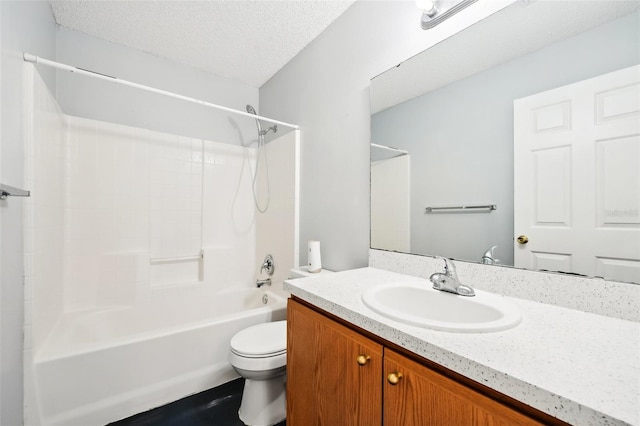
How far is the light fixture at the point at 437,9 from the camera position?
3.42ft

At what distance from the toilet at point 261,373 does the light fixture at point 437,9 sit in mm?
1706

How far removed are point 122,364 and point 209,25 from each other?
83.9 inches

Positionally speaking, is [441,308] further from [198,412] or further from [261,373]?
[198,412]

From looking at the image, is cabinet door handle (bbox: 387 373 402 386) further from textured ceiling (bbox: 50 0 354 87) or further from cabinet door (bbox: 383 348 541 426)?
textured ceiling (bbox: 50 0 354 87)

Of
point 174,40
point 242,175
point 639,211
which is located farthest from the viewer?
point 242,175

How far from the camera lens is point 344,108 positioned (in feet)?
5.31

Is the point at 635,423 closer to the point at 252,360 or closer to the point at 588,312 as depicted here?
the point at 588,312

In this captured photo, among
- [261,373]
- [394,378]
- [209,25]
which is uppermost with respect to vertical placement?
[209,25]

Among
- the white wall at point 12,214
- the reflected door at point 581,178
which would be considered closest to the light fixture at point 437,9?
the reflected door at point 581,178

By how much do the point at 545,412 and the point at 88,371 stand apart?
1793mm

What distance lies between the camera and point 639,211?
70 centimetres

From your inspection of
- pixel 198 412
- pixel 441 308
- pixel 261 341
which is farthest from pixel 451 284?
pixel 198 412

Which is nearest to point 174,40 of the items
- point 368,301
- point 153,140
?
point 153,140

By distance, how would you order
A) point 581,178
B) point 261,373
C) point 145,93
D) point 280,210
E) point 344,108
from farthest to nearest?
point 280,210 < point 145,93 < point 344,108 < point 261,373 < point 581,178
